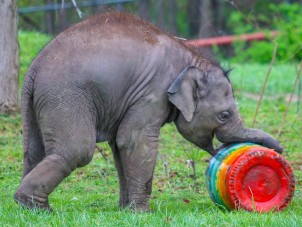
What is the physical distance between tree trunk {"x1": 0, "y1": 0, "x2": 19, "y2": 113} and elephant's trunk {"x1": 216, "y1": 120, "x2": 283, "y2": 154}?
4.56 metres

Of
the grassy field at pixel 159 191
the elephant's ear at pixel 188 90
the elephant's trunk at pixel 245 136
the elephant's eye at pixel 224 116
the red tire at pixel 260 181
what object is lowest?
the grassy field at pixel 159 191

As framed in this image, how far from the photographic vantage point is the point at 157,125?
7430 mm

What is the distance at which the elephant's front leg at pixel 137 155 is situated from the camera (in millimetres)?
7359

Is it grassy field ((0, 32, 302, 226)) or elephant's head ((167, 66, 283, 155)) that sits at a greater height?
elephant's head ((167, 66, 283, 155))

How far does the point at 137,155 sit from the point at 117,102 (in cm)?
49

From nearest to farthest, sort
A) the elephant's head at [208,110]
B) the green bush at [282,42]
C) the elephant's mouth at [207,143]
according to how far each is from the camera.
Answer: the elephant's head at [208,110]
the elephant's mouth at [207,143]
the green bush at [282,42]

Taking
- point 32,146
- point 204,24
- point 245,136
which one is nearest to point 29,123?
point 32,146

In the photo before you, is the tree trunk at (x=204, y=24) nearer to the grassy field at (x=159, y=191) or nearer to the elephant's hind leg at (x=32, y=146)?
the grassy field at (x=159, y=191)

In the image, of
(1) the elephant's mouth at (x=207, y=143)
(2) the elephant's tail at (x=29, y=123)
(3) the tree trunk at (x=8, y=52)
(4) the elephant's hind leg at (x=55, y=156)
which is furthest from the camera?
(3) the tree trunk at (x=8, y=52)

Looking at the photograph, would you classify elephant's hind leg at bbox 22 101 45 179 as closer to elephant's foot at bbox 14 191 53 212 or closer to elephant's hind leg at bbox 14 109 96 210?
elephant's hind leg at bbox 14 109 96 210

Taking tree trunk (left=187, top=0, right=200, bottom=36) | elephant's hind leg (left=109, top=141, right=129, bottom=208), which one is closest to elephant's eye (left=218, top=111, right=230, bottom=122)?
elephant's hind leg (left=109, top=141, right=129, bottom=208)

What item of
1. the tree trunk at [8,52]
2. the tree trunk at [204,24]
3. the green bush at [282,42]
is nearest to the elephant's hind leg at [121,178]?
the tree trunk at [204,24]

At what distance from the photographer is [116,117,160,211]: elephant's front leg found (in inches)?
Answer: 290

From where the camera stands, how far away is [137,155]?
291 inches
